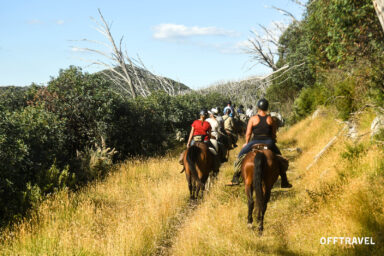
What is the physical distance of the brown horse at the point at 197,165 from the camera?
8.08 meters

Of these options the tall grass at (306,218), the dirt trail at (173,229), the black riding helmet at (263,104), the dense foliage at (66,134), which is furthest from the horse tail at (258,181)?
the dense foliage at (66,134)

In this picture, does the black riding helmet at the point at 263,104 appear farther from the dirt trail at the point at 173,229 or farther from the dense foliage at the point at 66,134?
the dense foliage at the point at 66,134

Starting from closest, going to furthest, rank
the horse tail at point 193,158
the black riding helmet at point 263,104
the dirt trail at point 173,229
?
the dirt trail at point 173,229, the black riding helmet at point 263,104, the horse tail at point 193,158

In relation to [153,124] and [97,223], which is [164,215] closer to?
[97,223]

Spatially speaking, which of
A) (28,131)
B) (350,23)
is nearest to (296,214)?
(28,131)

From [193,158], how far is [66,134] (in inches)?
242

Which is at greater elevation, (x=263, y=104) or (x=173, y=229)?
(x=263, y=104)

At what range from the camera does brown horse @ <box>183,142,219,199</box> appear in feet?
26.5

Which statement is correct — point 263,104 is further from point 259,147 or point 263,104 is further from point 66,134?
point 66,134

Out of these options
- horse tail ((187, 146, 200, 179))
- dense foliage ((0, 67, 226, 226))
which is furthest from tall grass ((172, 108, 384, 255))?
dense foliage ((0, 67, 226, 226))

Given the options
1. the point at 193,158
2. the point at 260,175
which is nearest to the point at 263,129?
the point at 260,175

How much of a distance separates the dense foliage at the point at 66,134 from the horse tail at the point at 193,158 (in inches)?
141

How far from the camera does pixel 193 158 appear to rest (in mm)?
8344

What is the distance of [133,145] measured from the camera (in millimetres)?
15914
